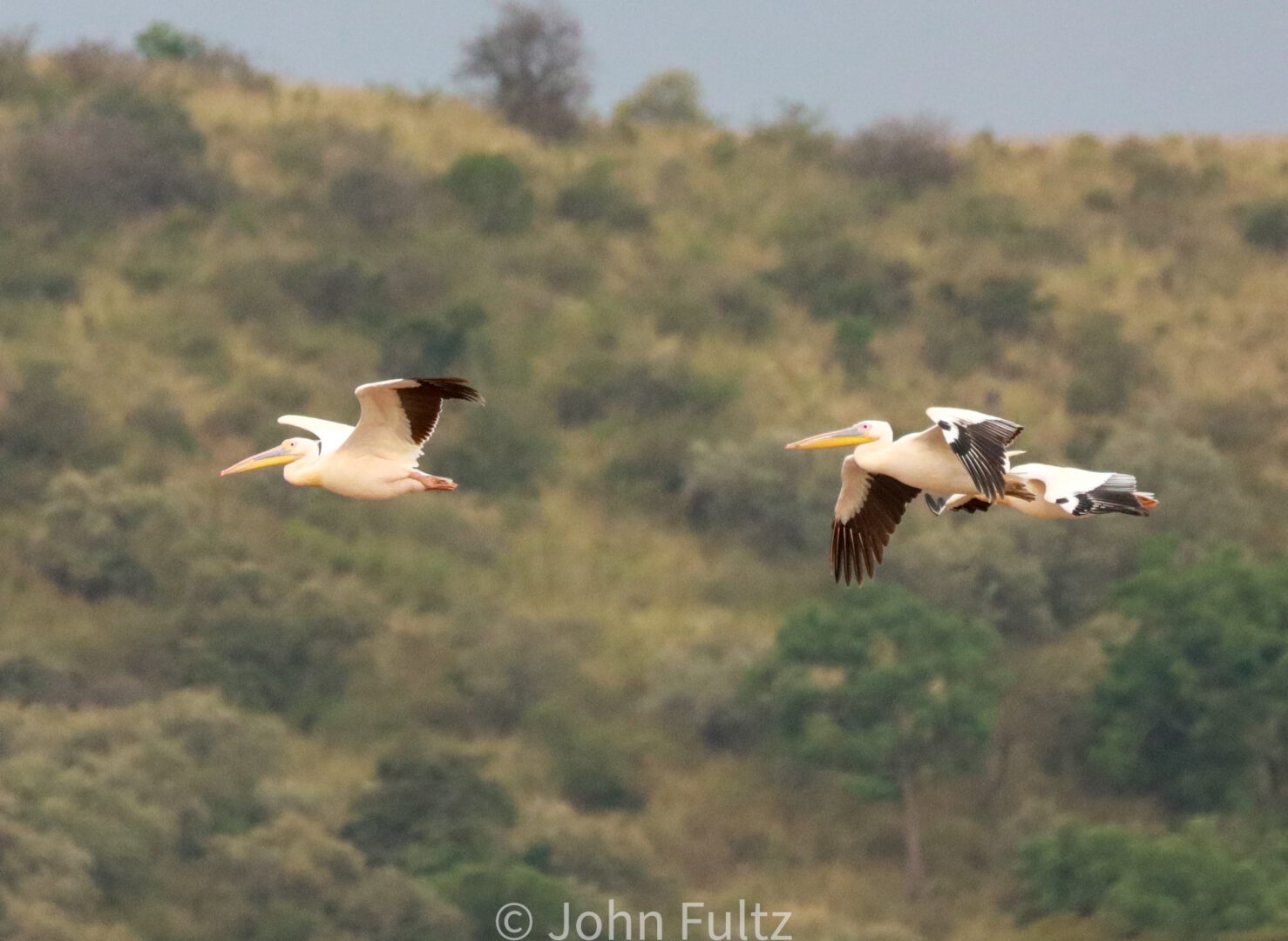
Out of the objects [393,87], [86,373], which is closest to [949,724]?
[86,373]

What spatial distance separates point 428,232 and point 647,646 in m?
13.8

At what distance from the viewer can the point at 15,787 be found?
3061 centimetres

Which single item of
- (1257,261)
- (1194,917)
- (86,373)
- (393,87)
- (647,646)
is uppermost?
(393,87)

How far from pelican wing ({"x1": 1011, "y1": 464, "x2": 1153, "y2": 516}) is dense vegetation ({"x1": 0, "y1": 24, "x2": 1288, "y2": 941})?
1330 centimetres

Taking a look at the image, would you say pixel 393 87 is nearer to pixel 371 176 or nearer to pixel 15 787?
pixel 371 176

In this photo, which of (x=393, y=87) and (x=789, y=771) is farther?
(x=393, y=87)

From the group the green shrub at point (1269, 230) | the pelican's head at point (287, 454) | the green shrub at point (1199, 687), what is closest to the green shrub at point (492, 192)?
the green shrub at point (1269, 230)

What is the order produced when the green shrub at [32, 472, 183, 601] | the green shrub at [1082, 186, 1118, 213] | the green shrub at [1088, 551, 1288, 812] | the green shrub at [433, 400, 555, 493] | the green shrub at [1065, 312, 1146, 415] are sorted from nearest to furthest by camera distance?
the green shrub at [1088, 551, 1288, 812]
the green shrub at [32, 472, 183, 601]
the green shrub at [433, 400, 555, 493]
the green shrub at [1065, 312, 1146, 415]
the green shrub at [1082, 186, 1118, 213]

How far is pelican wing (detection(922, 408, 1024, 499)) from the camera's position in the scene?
48.2ft

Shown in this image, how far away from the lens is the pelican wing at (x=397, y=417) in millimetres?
14992

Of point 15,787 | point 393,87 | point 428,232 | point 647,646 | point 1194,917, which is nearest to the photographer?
point 1194,917

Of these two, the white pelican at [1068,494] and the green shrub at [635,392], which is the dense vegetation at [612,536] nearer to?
the green shrub at [635,392]

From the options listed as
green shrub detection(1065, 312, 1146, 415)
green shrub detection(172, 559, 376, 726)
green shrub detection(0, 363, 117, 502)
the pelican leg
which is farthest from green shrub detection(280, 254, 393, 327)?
the pelican leg

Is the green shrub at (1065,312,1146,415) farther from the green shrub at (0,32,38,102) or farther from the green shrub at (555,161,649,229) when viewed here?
the green shrub at (0,32,38,102)
